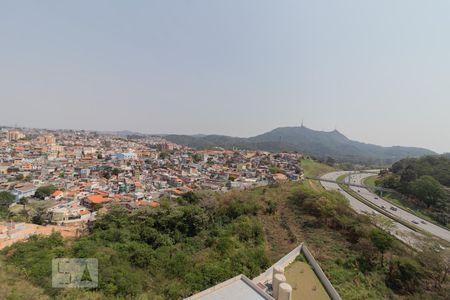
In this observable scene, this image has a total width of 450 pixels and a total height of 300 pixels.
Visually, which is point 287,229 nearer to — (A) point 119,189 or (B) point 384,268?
(B) point 384,268

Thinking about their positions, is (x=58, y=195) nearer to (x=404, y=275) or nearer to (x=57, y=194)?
(x=57, y=194)

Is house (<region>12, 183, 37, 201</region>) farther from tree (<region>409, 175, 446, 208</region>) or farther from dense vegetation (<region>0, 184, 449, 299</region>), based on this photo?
tree (<region>409, 175, 446, 208</region>)

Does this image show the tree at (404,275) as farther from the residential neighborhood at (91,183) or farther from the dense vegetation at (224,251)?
the residential neighborhood at (91,183)

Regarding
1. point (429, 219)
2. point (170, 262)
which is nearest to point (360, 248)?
point (170, 262)

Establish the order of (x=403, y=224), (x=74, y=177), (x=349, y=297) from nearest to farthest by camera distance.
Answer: (x=349, y=297), (x=403, y=224), (x=74, y=177)

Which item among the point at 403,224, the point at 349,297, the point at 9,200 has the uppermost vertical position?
the point at 349,297

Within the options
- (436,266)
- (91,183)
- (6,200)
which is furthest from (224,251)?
(91,183)

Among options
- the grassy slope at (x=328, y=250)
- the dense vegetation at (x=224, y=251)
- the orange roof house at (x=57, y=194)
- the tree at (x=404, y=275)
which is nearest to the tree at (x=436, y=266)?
the dense vegetation at (x=224, y=251)

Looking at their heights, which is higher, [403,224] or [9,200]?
[403,224]
